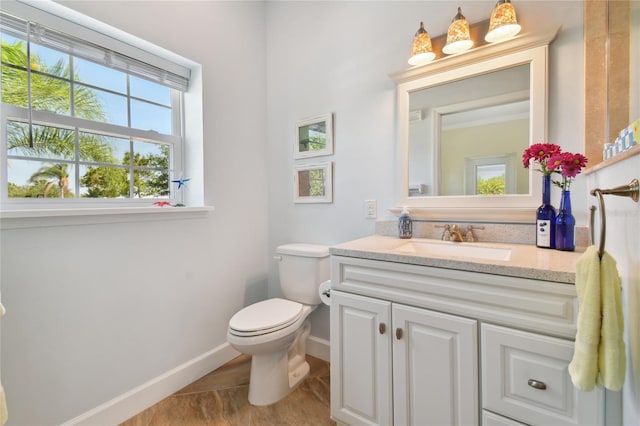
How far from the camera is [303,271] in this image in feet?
5.82

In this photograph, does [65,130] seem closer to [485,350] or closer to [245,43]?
[245,43]

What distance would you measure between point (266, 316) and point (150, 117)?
1.37m

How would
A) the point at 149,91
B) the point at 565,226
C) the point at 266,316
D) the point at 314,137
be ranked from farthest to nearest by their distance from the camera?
the point at 314,137
the point at 149,91
the point at 266,316
the point at 565,226

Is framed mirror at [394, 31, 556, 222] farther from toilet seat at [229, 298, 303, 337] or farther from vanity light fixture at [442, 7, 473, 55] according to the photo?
toilet seat at [229, 298, 303, 337]

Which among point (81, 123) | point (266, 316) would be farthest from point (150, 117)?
point (266, 316)

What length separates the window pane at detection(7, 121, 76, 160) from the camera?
124cm

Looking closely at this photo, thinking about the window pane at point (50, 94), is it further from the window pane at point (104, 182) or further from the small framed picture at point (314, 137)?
the small framed picture at point (314, 137)

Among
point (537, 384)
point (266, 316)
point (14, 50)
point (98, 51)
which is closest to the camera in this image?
point (537, 384)

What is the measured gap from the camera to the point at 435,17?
152cm

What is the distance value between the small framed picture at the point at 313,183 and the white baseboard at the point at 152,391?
3.82ft

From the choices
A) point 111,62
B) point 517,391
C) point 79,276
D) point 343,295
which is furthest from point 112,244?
point 517,391

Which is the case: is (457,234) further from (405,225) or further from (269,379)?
(269,379)

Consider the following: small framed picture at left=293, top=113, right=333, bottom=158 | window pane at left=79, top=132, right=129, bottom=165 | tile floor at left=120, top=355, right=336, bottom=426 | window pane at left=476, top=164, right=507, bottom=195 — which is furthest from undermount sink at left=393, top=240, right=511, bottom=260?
window pane at left=79, top=132, right=129, bottom=165

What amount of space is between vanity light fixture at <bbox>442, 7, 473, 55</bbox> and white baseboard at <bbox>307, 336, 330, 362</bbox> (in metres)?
1.90
